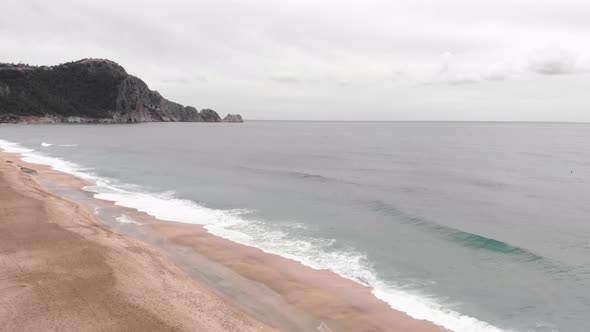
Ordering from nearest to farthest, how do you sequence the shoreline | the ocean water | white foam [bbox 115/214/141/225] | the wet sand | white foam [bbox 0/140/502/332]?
the wet sand → the shoreline → white foam [bbox 0/140/502/332] → the ocean water → white foam [bbox 115/214/141/225]

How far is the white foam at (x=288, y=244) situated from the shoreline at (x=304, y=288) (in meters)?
0.61

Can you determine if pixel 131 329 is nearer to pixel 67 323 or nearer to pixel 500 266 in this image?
pixel 67 323

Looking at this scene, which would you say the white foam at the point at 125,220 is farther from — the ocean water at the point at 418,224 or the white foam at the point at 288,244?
the ocean water at the point at 418,224

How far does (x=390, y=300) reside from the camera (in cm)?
1348

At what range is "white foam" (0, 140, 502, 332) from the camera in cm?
1280

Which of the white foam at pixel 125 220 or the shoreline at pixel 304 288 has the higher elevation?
the white foam at pixel 125 220

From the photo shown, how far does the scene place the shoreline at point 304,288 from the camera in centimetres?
1173

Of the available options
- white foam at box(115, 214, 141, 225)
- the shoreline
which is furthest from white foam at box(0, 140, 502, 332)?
the shoreline

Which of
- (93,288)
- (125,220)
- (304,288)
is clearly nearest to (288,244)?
(304,288)

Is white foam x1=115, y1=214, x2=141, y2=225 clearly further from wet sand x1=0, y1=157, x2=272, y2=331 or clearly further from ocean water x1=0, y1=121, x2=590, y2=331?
wet sand x1=0, y1=157, x2=272, y2=331

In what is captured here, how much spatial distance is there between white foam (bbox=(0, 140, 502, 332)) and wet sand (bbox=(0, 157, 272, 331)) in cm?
569

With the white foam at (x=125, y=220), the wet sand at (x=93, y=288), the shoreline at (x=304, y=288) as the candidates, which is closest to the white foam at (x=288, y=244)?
the white foam at (x=125, y=220)

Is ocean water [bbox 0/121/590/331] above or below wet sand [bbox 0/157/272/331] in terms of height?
below

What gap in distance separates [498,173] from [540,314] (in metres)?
37.9
